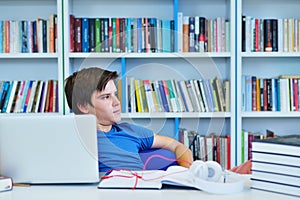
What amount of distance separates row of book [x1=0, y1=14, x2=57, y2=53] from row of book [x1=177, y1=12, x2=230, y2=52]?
0.85m

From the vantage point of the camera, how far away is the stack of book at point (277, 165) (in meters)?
1.21

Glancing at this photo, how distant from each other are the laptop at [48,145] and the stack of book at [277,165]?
45 cm

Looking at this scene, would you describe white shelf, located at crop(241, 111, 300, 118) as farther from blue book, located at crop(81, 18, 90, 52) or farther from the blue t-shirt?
the blue t-shirt

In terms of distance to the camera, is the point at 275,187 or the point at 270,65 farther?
the point at 270,65

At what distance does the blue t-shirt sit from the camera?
1475 millimetres

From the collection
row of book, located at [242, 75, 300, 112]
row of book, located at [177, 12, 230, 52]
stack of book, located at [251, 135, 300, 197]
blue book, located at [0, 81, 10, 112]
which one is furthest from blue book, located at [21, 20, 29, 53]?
stack of book, located at [251, 135, 300, 197]

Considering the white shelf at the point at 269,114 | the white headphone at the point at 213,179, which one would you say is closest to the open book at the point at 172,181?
the white headphone at the point at 213,179

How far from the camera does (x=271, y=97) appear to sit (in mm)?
3160

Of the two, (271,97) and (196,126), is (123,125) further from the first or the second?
(271,97)

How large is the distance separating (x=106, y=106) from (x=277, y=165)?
52 centimetres

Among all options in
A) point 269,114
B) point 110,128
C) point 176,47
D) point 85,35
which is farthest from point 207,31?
point 110,128

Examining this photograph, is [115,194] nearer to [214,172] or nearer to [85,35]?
[214,172]

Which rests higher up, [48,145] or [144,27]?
[144,27]

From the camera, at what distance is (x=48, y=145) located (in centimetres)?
135
